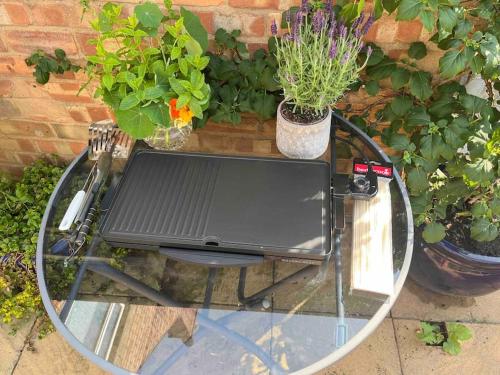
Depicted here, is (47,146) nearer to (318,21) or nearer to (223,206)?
(223,206)

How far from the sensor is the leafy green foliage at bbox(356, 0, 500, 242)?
1144 mm

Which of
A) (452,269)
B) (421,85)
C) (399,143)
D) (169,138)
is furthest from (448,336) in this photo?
(169,138)

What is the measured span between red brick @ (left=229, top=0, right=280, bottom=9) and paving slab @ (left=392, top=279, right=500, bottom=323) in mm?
1379

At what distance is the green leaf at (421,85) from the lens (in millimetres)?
1330

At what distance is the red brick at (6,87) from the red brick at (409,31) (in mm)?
1441

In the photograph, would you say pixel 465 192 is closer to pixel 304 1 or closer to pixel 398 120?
pixel 398 120

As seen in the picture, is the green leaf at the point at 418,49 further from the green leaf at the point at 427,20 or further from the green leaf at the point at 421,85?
the green leaf at the point at 427,20

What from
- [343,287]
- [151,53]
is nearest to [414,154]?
[343,287]

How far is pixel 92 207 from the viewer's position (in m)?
1.21

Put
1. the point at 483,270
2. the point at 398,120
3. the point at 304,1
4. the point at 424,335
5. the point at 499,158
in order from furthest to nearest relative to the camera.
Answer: the point at 424,335, the point at 483,270, the point at 398,120, the point at 499,158, the point at 304,1

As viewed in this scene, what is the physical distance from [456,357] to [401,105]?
109cm

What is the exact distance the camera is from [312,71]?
3.76 ft

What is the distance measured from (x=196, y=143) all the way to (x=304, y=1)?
59cm

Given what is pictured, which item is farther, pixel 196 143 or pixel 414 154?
pixel 196 143
